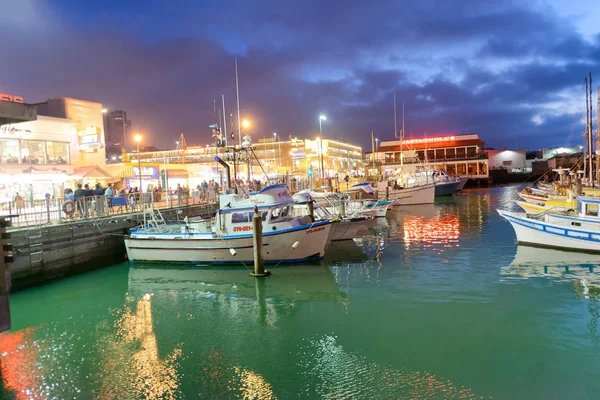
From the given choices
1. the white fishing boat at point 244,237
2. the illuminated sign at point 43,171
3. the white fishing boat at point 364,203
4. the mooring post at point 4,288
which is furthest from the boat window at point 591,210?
the illuminated sign at point 43,171

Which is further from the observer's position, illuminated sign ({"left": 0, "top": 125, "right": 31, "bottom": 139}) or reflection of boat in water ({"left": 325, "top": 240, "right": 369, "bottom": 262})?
illuminated sign ({"left": 0, "top": 125, "right": 31, "bottom": 139})

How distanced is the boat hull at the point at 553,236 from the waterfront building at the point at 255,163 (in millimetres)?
14423

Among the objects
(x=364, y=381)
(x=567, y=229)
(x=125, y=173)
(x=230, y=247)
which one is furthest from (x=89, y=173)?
(x=567, y=229)

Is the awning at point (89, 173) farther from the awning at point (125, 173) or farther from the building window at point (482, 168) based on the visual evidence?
the building window at point (482, 168)

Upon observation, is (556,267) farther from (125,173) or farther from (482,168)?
(482,168)

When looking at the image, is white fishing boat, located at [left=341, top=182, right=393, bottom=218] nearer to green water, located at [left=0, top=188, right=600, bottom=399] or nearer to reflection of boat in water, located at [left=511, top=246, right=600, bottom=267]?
reflection of boat in water, located at [left=511, top=246, right=600, bottom=267]

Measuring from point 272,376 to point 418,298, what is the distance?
6751mm

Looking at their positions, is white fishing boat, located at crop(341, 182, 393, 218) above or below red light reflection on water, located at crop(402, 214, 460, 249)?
above

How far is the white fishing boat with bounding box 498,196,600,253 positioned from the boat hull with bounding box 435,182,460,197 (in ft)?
122

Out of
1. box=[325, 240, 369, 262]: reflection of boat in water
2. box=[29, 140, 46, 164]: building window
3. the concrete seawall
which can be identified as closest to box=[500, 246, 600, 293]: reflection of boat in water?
box=[325, 240, 369, 262]: reflection of boat in water

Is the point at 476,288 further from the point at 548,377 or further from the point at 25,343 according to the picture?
the point at 25,343

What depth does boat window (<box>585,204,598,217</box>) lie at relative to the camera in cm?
2053

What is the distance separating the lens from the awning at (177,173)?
38.8 metres

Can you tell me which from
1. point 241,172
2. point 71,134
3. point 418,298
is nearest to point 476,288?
point 418,298
